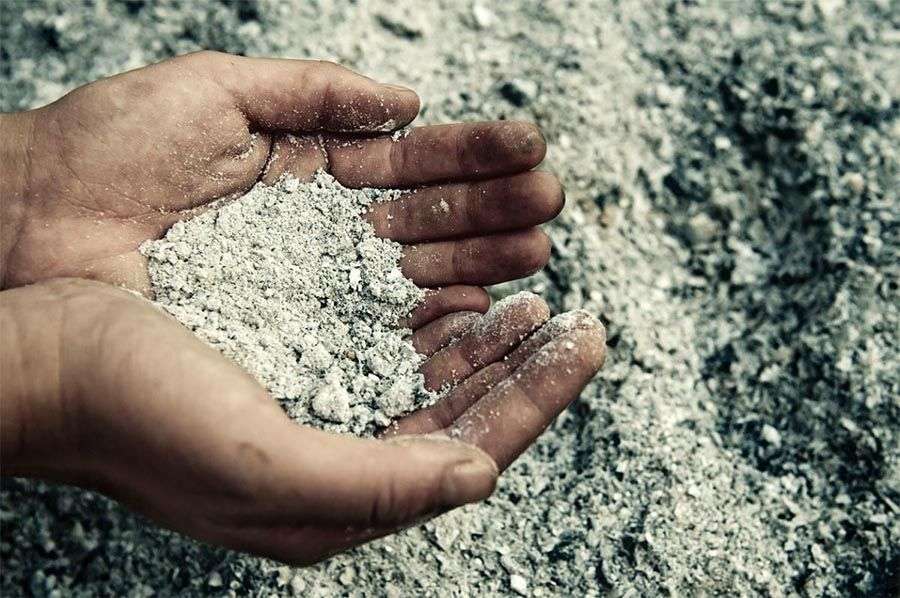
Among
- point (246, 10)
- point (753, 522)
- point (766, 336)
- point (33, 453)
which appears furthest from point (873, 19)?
point (33, 453)

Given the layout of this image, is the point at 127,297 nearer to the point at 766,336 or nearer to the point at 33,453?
the point at 33,453

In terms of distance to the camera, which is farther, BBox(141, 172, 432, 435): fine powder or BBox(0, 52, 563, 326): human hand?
BBox(0, 52, 563, 326): human hand

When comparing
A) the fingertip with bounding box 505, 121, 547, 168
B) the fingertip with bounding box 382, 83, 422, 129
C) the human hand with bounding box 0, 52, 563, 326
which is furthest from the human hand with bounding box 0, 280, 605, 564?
the fingertip with bounding box 382, 83, 422, 129

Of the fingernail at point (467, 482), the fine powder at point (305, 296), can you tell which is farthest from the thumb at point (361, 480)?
the fine powder at point (305, 296)

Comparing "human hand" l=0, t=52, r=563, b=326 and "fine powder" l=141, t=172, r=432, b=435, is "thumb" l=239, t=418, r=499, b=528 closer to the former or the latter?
"fine powder" l=141, t=172, r=432, b=435

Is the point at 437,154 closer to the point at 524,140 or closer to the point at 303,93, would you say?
the point at 524,140

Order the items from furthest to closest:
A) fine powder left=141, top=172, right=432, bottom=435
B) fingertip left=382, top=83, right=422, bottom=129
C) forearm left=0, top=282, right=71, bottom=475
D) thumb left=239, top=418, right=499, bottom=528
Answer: fingertip left=382, top=83, right=422, bottom=129
fine powder left=141, top=172, right=432, bottom=435
forearm left=0, top=282, right=71, bottom=475
thumb left=239, top=418, right=499, bottom=528

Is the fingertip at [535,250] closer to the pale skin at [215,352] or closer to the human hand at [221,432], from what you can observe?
the pale skin at [215,352]

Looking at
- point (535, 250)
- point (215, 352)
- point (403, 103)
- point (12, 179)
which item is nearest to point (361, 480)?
point (215, 352)

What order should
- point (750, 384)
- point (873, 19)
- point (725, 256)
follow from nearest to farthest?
point (750, 384) → point (725, 256) → point (873, 19)
